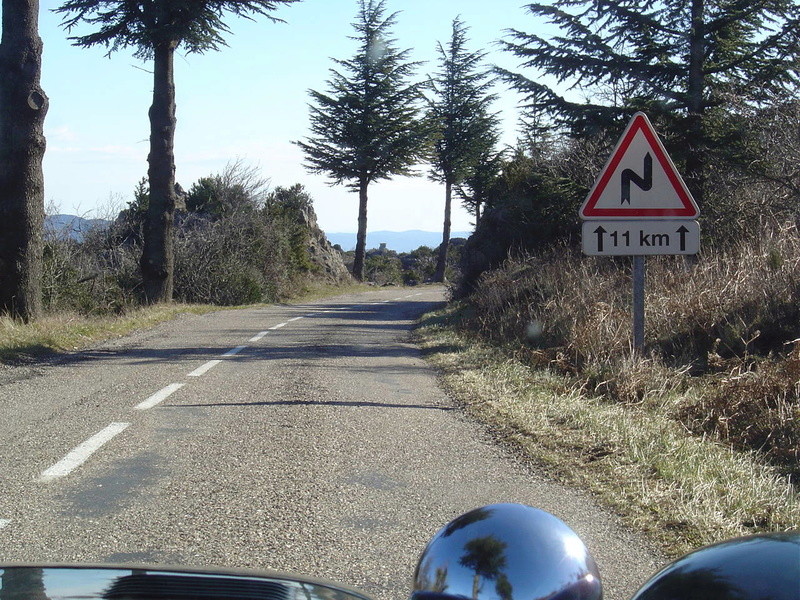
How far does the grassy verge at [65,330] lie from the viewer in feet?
36.4

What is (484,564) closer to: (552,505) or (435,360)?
(552,505)

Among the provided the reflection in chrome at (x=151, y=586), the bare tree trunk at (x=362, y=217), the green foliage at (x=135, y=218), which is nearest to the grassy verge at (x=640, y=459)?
the reflection in chrome at (x=151, y=586)

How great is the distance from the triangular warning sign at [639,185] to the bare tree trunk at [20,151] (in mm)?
9798

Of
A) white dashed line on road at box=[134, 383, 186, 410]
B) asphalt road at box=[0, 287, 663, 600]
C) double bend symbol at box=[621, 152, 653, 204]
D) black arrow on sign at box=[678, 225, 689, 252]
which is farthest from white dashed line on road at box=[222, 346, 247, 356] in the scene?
black arrow on sign at box=[678, 225, 689, 252]

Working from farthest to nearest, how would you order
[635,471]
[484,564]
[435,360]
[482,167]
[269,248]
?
[482,167]
[269,248]
[435,360]
[635,471]
[484,564]

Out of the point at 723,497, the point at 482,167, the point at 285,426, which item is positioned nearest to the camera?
the point at 723,497

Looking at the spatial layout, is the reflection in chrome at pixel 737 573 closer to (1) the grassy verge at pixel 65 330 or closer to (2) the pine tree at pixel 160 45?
(1) the grassy verge at pixel 65 330

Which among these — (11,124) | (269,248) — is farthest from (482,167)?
(11,124)

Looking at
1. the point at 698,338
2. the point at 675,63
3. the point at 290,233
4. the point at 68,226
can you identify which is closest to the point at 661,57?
the point at 675,63

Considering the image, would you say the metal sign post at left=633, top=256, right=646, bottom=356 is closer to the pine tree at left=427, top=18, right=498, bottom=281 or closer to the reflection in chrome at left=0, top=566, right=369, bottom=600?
the reflection in chrome at left=0, top=566, right=369, bottom=600

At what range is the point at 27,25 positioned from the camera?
1266cm

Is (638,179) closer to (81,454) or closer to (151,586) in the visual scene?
(81,454)

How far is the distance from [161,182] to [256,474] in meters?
16.0

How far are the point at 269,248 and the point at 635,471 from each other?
25.9 metres
